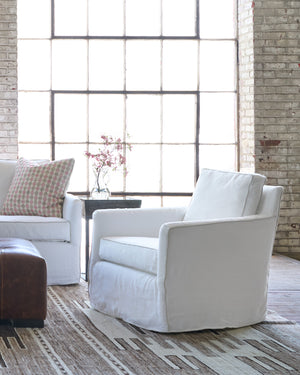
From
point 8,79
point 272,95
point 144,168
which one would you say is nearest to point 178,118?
point 144,168

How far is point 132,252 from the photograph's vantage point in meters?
3.92

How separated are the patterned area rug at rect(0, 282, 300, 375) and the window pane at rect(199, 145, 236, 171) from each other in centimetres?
317

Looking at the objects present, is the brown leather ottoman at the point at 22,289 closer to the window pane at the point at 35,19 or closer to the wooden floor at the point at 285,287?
the wooden floor at the point at 285,287

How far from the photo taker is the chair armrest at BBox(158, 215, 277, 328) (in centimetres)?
363

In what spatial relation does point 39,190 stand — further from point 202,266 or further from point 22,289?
point 202,266

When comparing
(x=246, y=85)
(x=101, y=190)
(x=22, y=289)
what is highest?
(x=246, y=85)

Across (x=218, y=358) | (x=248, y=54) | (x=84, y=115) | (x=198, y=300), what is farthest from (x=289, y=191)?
(x=218, y=358)

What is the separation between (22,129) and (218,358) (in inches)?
169

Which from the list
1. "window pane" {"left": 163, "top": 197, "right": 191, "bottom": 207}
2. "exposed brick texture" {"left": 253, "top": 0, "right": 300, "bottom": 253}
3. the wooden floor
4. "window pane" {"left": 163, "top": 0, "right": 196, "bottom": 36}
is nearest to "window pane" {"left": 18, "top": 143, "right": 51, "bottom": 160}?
"window pane" {"left": 163, "top": 197, "right": 191, "bottom": 207}

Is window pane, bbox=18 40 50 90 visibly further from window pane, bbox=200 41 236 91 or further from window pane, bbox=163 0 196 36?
window pane, bbox=200 41 236 91

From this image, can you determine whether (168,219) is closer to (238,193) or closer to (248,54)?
(238,193)

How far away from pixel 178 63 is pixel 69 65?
1079mm

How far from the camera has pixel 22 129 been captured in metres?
6.98

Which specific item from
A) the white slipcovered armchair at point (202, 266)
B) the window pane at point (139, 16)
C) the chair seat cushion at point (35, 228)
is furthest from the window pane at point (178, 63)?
the white slipcovered armchair at point (202, 266)
